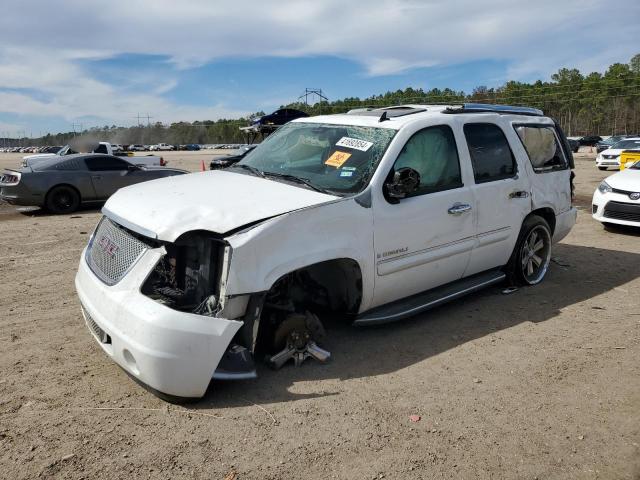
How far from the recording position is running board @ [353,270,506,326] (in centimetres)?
402

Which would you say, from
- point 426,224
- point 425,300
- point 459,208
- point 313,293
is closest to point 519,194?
point 459,208

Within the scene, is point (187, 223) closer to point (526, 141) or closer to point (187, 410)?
point (187, 410)

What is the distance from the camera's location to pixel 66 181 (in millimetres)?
11578

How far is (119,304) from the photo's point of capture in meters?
3.16

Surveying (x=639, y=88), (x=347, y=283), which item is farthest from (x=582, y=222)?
(x=639, y=88)

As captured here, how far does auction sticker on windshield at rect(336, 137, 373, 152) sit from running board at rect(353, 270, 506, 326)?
1.29m

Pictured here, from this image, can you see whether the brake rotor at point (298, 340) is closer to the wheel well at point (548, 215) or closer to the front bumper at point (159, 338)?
the front bumper at point (159, 338)

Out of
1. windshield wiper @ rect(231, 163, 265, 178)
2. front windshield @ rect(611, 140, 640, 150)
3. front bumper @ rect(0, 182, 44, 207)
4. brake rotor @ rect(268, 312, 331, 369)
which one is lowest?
brake rotor @ rect(268, 312, 331, 369)

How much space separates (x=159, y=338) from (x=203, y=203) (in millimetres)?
951

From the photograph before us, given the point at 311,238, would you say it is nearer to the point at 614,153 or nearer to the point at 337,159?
the point at 337,159

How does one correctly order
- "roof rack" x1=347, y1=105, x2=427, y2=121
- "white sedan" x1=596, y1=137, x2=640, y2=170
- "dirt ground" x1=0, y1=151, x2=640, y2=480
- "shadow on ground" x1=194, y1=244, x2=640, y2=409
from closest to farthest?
"dirt ground" x1=0, y1=151, x2=640, y2=480
"shadow on ground" x1=194, y1=244, x2=640, y2=409
"roof rack" x1=347, y1=105, x2=427, y2=121
"white sedan" x1=596, y1=137, x2=640, y2=170

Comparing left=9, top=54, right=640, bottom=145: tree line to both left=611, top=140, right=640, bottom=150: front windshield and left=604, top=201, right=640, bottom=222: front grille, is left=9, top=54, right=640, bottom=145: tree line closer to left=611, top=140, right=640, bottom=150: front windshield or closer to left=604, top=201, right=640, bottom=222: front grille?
left=611, top=140, right=640, bottom=150: front windshield

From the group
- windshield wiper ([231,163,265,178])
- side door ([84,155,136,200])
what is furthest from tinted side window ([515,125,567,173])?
side door ([84,155,136,200])

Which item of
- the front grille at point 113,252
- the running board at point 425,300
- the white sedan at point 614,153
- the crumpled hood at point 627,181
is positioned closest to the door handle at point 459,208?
the running board at point 425,300
